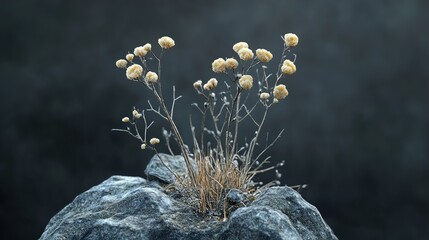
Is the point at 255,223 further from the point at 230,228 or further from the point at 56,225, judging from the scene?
the point at 56,225

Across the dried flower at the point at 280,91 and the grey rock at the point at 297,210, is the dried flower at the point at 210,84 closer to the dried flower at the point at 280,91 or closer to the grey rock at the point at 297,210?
the dried flower at the point at 280,91

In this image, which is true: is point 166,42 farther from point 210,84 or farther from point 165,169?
point 165,169

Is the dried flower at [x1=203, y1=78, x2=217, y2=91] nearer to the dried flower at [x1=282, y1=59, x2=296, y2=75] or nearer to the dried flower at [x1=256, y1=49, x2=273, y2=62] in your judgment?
the dried flower at [x1=256, y1=49, x2=273, y2=62]

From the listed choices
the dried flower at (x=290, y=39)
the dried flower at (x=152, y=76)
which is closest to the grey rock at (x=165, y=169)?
the dried flower at (x=152, y=76)

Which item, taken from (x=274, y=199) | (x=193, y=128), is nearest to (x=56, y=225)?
(x=193, y=128)

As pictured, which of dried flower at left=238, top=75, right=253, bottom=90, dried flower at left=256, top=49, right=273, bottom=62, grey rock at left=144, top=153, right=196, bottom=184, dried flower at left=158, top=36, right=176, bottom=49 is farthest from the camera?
grey rock at left=144, top=153, right=196, bottom=184

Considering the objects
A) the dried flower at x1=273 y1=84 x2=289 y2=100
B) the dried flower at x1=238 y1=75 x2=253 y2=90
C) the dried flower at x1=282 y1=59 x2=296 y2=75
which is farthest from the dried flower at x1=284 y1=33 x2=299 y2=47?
the dried flower at x1=238 y1=75 x2=253 y2=90
